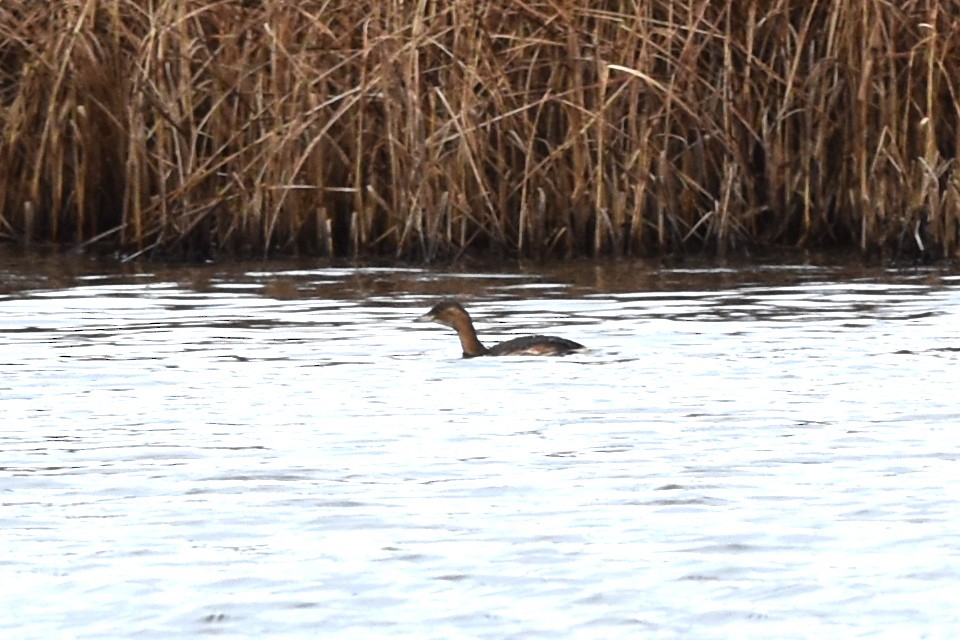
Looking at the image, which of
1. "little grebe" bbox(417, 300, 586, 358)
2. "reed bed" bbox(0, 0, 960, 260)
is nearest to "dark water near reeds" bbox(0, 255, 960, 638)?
"little grebe" bbox(417, 300, 586, 358)

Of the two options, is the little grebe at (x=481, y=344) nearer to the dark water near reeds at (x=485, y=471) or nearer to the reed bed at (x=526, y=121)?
the dark water near reeds at (x=485, y=471)

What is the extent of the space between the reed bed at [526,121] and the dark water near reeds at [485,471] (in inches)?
57.0

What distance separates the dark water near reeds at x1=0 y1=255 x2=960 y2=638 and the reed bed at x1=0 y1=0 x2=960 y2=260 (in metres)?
1.45

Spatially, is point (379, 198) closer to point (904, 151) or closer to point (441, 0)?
point (441, 0)

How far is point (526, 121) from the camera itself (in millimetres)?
12680

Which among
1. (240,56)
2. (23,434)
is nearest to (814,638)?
(23,434)

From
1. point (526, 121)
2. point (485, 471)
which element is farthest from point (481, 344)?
point (485, 471)

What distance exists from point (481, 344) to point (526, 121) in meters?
2.94

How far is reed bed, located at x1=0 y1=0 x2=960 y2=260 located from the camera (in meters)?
12.6

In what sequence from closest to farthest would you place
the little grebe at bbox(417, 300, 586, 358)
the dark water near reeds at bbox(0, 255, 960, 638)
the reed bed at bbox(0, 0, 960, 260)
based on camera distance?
the dark water near reeds at bbox(0, 255, 960, 638) → the little grebe at bbox(417, 300, 586, 358) → the reed bed at bbox(0, 0, 960, 260)

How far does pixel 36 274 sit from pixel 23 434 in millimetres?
5932

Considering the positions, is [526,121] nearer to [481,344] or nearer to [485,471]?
[481,344]

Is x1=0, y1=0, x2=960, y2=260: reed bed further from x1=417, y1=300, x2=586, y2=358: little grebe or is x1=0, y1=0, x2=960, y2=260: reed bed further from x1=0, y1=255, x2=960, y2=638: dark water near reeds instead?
x1=417, y1=300, x2=586, y2=358: little grebe

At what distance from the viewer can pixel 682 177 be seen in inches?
511
